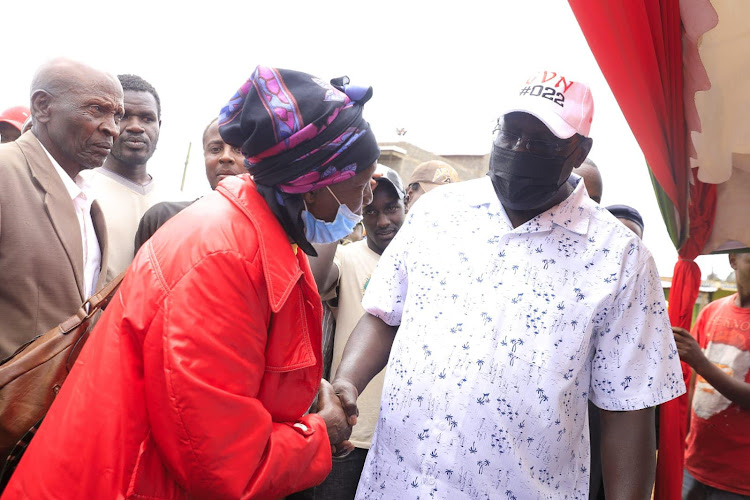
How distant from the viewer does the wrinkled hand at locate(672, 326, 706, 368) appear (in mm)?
3086

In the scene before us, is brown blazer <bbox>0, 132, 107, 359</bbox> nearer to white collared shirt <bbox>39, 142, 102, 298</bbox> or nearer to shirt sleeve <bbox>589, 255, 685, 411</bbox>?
white collared shirt <bbox>39, 142, 102, 298</bbox>

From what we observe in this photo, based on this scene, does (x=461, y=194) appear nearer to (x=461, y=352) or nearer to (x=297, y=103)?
(x=461, y=352)

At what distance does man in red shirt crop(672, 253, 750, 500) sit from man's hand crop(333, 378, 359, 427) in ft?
6.68

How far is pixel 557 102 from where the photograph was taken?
6.40 ft

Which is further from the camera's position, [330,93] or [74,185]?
[74,185]

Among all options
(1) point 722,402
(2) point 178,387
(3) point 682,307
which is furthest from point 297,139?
(1) point 722,402

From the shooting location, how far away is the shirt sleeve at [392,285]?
2135mm

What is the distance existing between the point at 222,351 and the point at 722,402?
3.46 meters

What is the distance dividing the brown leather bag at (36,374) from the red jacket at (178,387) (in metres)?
0.42

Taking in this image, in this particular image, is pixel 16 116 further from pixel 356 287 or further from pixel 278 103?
pixel 278 103

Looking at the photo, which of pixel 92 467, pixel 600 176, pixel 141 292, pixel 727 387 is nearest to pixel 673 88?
pixel 600 176

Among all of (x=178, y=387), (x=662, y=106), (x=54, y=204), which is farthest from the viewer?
(x=662, y=106)

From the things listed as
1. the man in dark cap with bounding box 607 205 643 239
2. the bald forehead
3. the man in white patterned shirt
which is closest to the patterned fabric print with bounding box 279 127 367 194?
the man in white patterned shirt

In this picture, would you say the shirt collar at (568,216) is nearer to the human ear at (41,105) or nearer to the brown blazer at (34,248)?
the brown blazer at (34,248)
